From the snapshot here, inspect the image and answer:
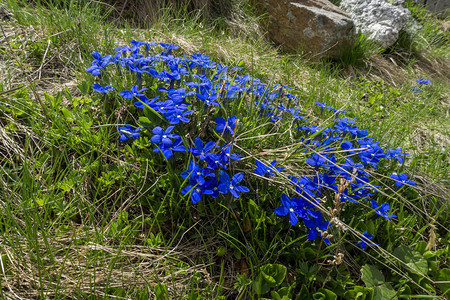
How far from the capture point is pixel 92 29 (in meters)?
2.76

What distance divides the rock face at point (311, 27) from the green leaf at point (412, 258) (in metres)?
3.08

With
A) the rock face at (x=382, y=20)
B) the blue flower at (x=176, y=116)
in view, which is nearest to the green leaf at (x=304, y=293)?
the blue flower at (x=176, y=116)

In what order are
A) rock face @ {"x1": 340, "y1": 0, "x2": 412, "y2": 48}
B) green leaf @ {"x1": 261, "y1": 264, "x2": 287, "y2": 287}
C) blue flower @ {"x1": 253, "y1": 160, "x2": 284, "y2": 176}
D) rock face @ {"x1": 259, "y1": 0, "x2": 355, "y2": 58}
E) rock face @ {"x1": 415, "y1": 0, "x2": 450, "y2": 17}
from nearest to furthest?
green leaf @ {"x1": 261, "y1": 264, "x2": 287, "y2": 287}, blue flower @ {"x1": 253, "y1": 160, "x2": 284, "y2": 176}, rock face @ {"x1": 259, "y1": 0, "x2": 355, "y2": 58}, rock face @ {"x1": 340, "y1": 0, "x2": 412, "y2": 48}, rock face @ {"x1": 415, "y1": 0, "x2": 450, "y2": 17}

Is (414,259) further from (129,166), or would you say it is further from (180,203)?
(129,166)

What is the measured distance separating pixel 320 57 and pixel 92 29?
2.85 metres

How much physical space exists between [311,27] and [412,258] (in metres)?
3.48

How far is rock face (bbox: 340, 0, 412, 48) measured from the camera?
16.1 ft

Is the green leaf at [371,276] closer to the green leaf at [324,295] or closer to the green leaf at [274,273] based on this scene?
the green leaf at [324,295]

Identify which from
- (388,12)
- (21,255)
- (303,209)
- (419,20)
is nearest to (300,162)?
(303,209)

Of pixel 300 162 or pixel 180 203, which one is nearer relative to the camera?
pixel 180 203

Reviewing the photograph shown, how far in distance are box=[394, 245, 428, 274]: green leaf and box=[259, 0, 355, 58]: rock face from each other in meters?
3.08

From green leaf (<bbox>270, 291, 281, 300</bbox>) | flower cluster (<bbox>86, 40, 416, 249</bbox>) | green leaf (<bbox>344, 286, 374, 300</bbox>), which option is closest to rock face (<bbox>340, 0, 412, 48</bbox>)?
flower cluster (<bbox>86, 40, 416, 249</bbox>)

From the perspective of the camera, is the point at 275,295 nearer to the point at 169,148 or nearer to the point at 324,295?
the point at 324,295

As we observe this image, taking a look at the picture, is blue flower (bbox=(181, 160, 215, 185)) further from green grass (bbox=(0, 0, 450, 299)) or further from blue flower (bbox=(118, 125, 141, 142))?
blue flower (bbox=(118, 125, 141, 142))
